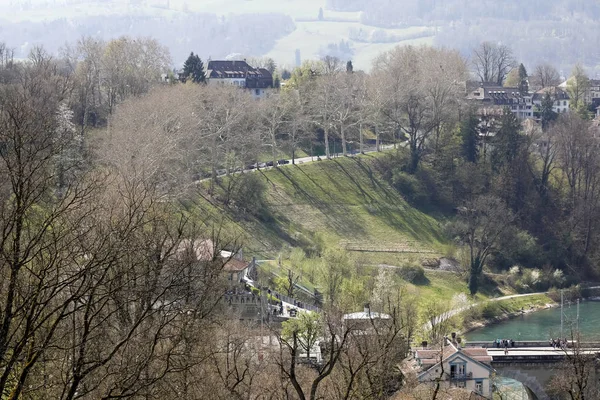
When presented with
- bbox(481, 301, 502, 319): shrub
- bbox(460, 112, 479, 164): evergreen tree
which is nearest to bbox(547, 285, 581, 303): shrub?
bbox(481, 301, 502, 319): shrub

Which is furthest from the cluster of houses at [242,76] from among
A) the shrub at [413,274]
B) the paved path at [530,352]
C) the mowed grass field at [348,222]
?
the paved path at [530,352]

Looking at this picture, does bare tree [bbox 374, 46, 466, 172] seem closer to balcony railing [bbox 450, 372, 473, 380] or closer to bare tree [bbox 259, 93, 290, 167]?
bare tree [bbox 259, 93, 290, 167]

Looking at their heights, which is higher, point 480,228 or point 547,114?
point 547,114

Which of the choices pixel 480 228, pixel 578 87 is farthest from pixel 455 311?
pixel 578 87

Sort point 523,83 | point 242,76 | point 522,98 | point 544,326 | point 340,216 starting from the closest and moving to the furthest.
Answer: point 544,326 → point 340,216 → point 242,76 → point 522,98 → point 523,83

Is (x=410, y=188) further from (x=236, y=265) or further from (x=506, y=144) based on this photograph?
(x=236, y=265)

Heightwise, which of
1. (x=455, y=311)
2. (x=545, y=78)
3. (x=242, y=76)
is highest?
(x=242, y=76)

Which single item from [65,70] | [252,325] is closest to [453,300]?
[252,325]

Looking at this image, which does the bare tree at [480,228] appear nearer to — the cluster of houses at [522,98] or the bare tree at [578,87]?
the cluster of houses at [522,98]
